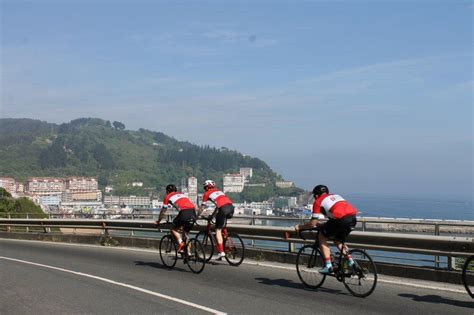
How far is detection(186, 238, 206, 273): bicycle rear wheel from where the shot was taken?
1219 centimetres

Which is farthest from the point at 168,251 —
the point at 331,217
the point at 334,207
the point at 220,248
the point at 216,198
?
the point at 334,207

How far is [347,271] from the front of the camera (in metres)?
9.41

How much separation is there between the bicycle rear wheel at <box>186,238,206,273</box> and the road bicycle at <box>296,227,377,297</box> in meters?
2.66

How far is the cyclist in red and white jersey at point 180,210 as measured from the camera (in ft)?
41.2

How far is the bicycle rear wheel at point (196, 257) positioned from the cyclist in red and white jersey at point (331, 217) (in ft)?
10.6

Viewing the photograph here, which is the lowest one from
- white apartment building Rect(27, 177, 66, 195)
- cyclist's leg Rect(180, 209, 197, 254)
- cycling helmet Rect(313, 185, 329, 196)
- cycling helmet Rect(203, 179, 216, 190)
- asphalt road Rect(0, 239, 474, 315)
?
asphalt road Rect(0, 239, 474, 315)

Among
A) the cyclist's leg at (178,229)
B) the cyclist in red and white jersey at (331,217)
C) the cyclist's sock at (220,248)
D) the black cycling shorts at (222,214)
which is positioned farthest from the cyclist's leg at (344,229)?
the cyclist's leg at (178,229)

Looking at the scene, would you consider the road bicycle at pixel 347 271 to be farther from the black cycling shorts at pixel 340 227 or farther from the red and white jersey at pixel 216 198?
the red and white jersey at pixel 216 198

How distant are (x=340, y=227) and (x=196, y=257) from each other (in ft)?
13.3

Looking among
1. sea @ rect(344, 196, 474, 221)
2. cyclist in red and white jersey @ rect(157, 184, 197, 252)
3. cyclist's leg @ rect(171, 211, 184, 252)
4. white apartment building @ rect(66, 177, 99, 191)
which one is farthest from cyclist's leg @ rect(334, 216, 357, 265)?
white apartment building @ rect(66, 177, 99, 191)

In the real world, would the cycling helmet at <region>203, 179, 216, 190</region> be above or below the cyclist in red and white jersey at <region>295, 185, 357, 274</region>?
above

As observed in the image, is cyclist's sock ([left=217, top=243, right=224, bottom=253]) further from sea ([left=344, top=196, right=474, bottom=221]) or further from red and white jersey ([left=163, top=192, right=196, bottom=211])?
sea ([left=344, top=196, right=474, bottom=221])

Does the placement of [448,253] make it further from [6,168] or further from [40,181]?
[6,168]

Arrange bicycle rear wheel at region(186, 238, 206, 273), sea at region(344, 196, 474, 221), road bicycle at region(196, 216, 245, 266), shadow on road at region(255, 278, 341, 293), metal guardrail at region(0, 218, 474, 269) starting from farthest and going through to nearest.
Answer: sea at region(344, 196, 474, 221) → road bicycle at region(196, 216, 245, 266) → bicycle rear wheel at region(186, 238, 206, 273) → shadow on road at region(255, 278, 341, 293) → metal guardrail at region(0, 218, 474, 269)
